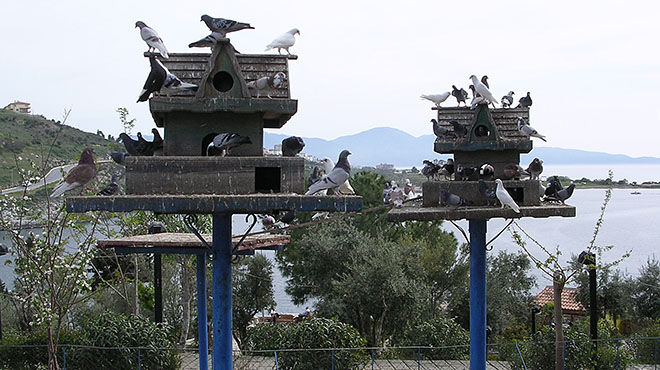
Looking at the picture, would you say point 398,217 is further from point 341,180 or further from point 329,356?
point 329,356

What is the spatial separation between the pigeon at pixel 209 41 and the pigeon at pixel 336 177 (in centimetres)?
186

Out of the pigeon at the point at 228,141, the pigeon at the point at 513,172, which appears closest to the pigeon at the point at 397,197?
the pigeon at the point at 513,172

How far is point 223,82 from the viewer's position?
6703 millimetres

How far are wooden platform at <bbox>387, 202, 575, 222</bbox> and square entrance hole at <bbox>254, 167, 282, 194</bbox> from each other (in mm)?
2497

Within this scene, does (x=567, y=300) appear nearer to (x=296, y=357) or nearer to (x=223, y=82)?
(x=296, y=357)

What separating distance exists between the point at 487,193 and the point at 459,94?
2801 millimetres

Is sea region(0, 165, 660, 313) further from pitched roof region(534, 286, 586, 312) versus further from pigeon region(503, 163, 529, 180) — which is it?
pigeon region(503, 163, 529, 180)

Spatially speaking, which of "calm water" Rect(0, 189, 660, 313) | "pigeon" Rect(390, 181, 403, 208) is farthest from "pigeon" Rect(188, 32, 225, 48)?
"calm water" Rect(0, 189, 660, 313)

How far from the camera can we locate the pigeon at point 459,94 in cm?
1100

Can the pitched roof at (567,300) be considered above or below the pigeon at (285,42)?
below

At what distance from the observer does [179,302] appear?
22.8 meters

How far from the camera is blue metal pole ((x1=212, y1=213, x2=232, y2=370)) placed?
683 cm

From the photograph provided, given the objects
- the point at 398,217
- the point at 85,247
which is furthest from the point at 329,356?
the point at 85,247

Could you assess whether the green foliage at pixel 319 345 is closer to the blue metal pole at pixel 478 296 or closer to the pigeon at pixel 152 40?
the blue metal pole at pixel 478 296
